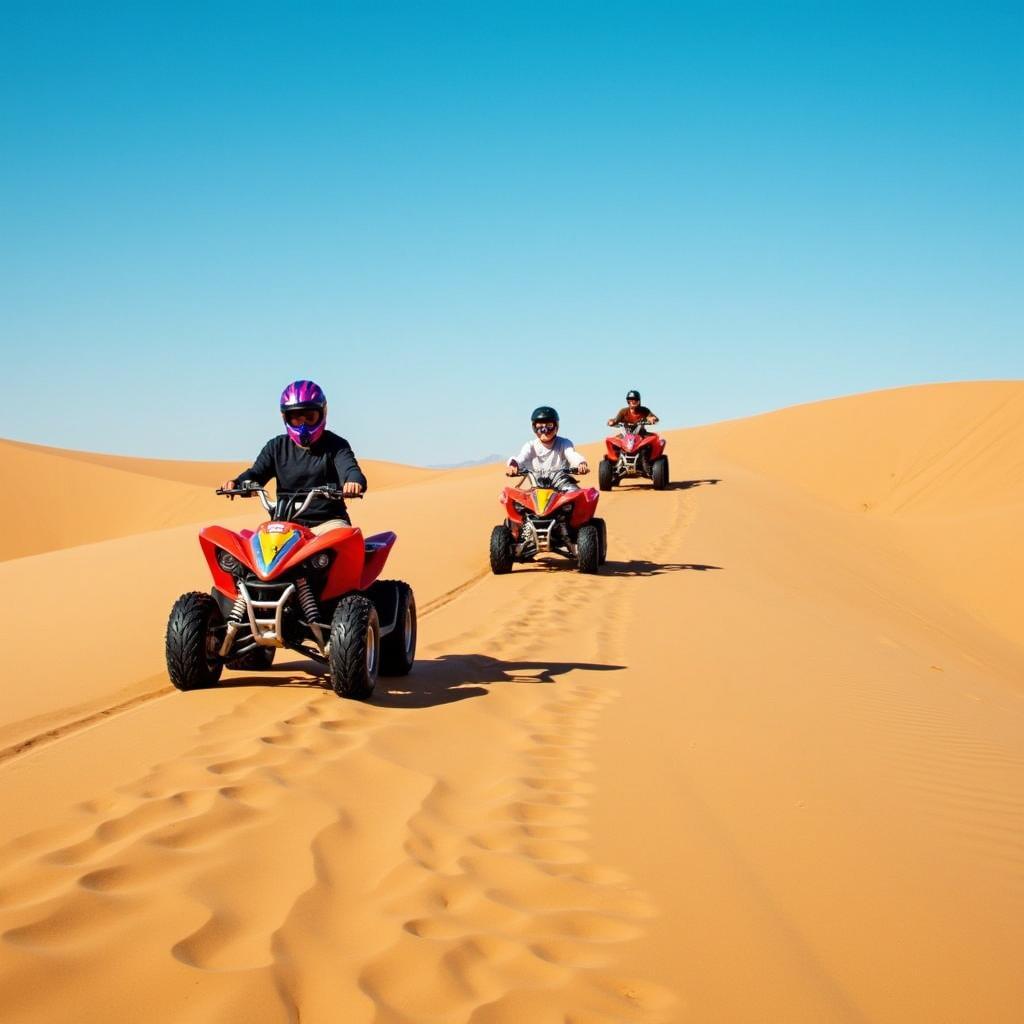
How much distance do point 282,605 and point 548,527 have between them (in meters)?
6.95

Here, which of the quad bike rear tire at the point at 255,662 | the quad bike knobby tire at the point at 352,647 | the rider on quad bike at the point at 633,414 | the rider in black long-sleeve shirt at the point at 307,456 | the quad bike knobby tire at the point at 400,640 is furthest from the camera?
the rider on quad bike at the point at 633,414

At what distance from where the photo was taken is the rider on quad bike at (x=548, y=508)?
1248 cm

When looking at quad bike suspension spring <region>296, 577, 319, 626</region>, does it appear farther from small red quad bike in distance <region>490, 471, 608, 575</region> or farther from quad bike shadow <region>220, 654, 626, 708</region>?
small red quad bike in distance <region>490, 471, 608, 575</region>

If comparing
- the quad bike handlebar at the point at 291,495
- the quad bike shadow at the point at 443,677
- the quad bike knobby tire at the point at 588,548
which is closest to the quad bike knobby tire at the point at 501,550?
the quad bike knobby tire at the point at 588,548

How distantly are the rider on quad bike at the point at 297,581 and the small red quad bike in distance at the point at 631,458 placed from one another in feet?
54.9

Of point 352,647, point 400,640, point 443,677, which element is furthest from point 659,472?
point 352,647

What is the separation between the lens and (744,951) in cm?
311

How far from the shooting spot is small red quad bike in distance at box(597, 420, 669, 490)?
23250mm

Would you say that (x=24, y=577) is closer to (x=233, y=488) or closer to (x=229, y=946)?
(x=233, y=488)

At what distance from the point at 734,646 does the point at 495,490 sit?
55.7ft

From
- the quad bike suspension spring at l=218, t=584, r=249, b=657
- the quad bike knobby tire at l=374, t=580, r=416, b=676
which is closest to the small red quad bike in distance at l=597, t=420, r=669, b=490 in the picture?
the quad bike knobby tire at l=374, t=580, r=416, b=676

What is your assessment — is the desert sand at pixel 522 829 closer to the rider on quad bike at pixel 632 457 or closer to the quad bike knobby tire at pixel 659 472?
the rider on quad bike at pixel 632 457

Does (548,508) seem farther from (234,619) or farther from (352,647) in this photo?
(352,647)

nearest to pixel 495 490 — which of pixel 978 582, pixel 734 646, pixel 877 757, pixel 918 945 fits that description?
pixel 978 582
